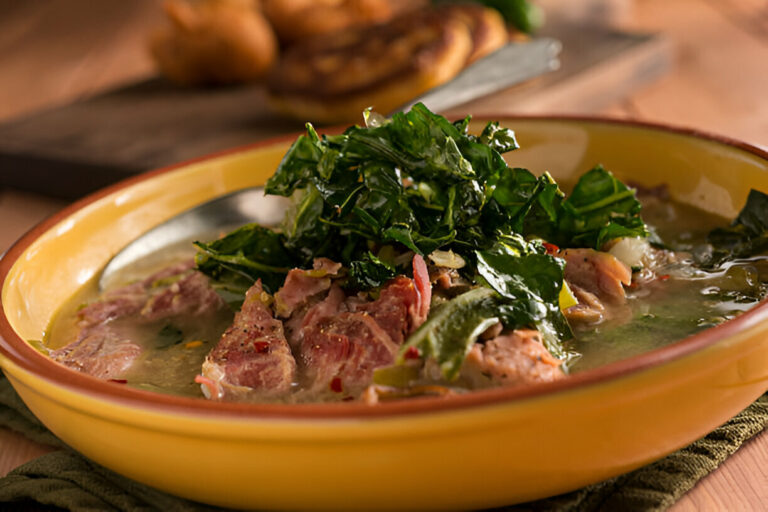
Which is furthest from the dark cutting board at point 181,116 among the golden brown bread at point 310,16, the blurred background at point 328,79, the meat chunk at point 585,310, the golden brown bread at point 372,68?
the meat chunk at point 585,310

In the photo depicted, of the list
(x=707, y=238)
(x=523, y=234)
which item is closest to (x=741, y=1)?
(x=707, y=238)

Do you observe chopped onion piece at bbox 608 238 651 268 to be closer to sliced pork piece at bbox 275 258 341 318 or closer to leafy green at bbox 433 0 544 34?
sliced pork piece at bbox 275 258 341 318

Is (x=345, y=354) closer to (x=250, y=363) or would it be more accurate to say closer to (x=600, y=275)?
(x=250, y=363)

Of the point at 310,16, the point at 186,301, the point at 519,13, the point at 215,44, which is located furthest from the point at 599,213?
the point at 310,16

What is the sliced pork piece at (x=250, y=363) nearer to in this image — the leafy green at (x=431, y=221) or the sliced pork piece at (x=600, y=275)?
the leafy green at (x=431, y=221)

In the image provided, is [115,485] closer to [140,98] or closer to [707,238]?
[707,238]

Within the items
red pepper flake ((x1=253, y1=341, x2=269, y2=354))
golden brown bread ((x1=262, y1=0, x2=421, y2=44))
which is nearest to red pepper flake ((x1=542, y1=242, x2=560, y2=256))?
red pepper flake ((x1=253, y1=341, x2=269, y2=354))
